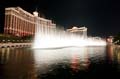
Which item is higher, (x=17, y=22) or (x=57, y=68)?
(x=17, y=22)

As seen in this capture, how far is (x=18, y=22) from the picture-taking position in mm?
170000

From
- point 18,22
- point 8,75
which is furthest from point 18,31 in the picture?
point 8,75

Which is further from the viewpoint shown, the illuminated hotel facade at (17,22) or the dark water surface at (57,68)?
the illuminated hotel facade at (17,22)

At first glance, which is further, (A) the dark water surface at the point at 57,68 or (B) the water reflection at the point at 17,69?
(A) the dark water surface at the point at 57,68

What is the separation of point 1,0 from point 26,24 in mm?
73972

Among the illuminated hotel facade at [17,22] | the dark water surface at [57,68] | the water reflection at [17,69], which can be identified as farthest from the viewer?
the illuminated hotel facade at [17,22]

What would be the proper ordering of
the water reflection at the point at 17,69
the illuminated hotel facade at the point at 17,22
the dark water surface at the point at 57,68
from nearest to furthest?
the water reflection at the point at 17,69 < the dark water surface at the point at 57,68 < the illuminated hotel facade at the point at 17,22

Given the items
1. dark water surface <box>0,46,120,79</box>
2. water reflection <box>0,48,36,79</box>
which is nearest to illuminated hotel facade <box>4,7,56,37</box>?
dark water surface <box>0,46,120,79</box>

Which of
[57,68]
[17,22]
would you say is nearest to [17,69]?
[57,68]

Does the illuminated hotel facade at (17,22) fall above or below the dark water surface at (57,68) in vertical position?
above

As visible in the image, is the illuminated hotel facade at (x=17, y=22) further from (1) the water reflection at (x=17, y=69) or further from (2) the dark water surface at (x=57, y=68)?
(1) the water reflection at (x=17, y=69)

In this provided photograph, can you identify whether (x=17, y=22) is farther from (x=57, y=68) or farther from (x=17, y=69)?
(x=17, y=69)

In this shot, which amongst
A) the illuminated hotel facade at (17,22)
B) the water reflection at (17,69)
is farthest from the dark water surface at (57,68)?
the illuminated hotel facade at (17,22)

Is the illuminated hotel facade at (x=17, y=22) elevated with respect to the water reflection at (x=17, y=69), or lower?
elevated
